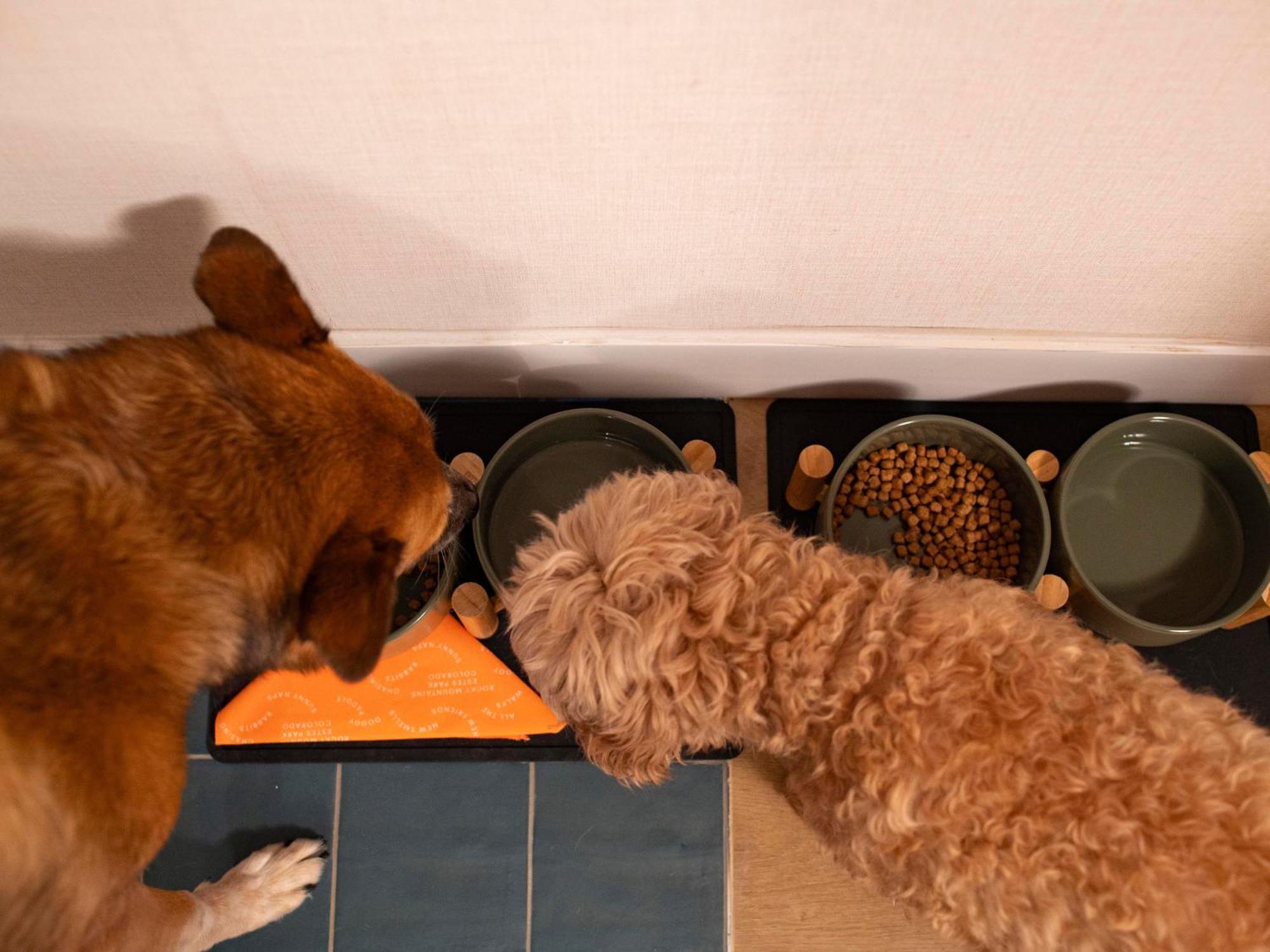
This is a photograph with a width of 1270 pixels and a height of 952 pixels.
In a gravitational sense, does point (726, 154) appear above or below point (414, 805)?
above

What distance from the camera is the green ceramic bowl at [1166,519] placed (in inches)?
71.5

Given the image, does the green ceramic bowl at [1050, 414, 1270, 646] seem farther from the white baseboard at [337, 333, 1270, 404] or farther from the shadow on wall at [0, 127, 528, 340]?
the shadow on wall at [0, 127, 528, 340]

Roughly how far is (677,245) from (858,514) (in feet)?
2.57

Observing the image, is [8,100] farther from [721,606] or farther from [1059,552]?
[1059,552]

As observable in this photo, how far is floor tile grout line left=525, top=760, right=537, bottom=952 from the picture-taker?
1.86 m

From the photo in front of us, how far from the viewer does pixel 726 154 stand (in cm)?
120

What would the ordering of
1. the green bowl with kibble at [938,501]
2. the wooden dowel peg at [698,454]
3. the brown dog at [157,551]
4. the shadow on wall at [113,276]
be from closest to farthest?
the brown dog at [157,551]
the shadow on wall at [113,276]
the green bowl with kibble at [938,501]
the wooden dowel peg at [698,454]

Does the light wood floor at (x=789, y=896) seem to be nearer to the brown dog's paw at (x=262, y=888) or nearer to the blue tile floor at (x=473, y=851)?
the blue tile floor at (x=473, y=851)

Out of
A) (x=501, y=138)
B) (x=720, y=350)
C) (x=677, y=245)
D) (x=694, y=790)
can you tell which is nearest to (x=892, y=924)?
(x=694, y=790)

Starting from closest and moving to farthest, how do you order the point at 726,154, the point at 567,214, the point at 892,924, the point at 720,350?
1. the point at 726,154
2. the point at 567,214
3. the point at 720,350
4. the point at 892,924

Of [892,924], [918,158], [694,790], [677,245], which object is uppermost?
[918,158]

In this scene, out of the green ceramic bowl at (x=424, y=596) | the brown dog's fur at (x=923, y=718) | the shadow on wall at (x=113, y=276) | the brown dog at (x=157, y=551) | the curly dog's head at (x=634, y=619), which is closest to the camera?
the brown dog at (x=157, y=551)

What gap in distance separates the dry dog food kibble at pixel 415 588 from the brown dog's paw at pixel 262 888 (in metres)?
0.59

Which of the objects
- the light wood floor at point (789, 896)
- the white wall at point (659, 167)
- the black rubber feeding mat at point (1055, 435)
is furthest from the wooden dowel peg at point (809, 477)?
the light wood floor at point (789, 896)
